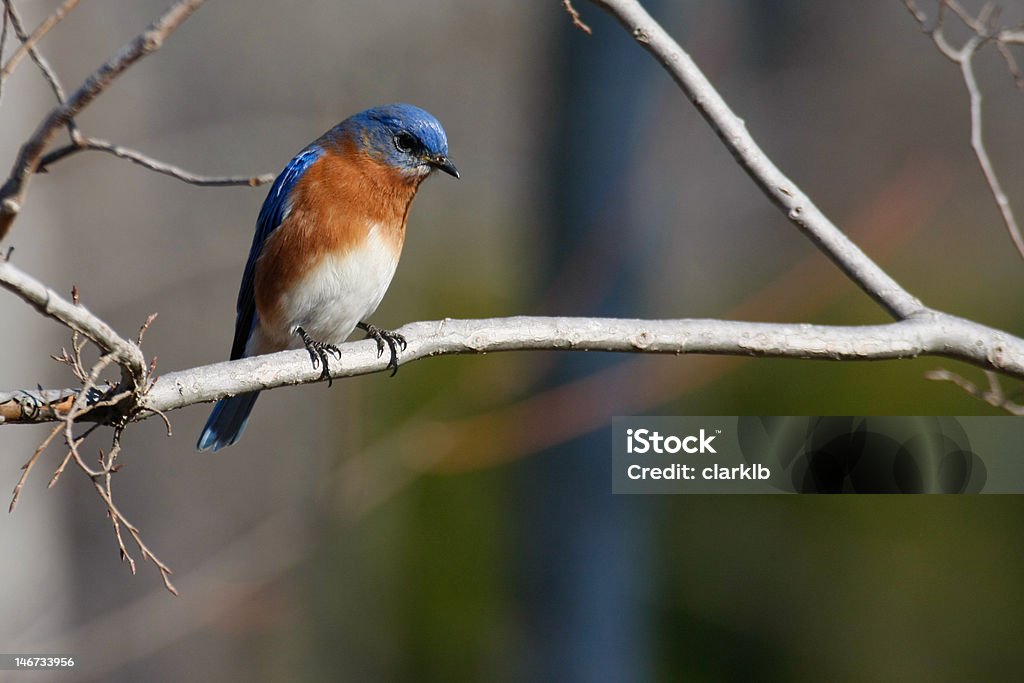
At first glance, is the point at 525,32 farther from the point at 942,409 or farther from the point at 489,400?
the point at 942,409

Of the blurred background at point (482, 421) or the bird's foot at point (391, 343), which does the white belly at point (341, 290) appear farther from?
the blurred background at point (482, 421)

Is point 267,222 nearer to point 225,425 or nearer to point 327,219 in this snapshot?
point 327,219

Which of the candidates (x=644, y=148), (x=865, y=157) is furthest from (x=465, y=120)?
(x=644, y=148)

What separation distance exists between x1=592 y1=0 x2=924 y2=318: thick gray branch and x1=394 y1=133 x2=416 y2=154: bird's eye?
1.21 meters

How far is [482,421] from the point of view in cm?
493

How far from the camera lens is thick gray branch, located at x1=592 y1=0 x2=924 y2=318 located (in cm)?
263

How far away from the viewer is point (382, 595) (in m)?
6.75

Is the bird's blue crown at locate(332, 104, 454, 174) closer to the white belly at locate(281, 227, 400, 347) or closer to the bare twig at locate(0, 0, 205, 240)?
the white belly at locate(281, 227, 400, 347)

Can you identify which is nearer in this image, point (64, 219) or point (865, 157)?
point (64, 219)

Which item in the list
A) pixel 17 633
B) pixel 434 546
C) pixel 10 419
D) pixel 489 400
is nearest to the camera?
pixel 10 419

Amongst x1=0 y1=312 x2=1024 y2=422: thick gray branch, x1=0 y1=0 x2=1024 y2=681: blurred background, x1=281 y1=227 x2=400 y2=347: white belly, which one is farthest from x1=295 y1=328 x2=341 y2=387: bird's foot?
x1=0 y1=0 x2=1024 y2=681: blurred background

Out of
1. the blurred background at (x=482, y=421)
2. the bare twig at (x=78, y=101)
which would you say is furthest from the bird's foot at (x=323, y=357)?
the blurred background at (x=482, y=421)

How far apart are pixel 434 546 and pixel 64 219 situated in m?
2.94

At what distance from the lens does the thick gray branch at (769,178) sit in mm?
2633
